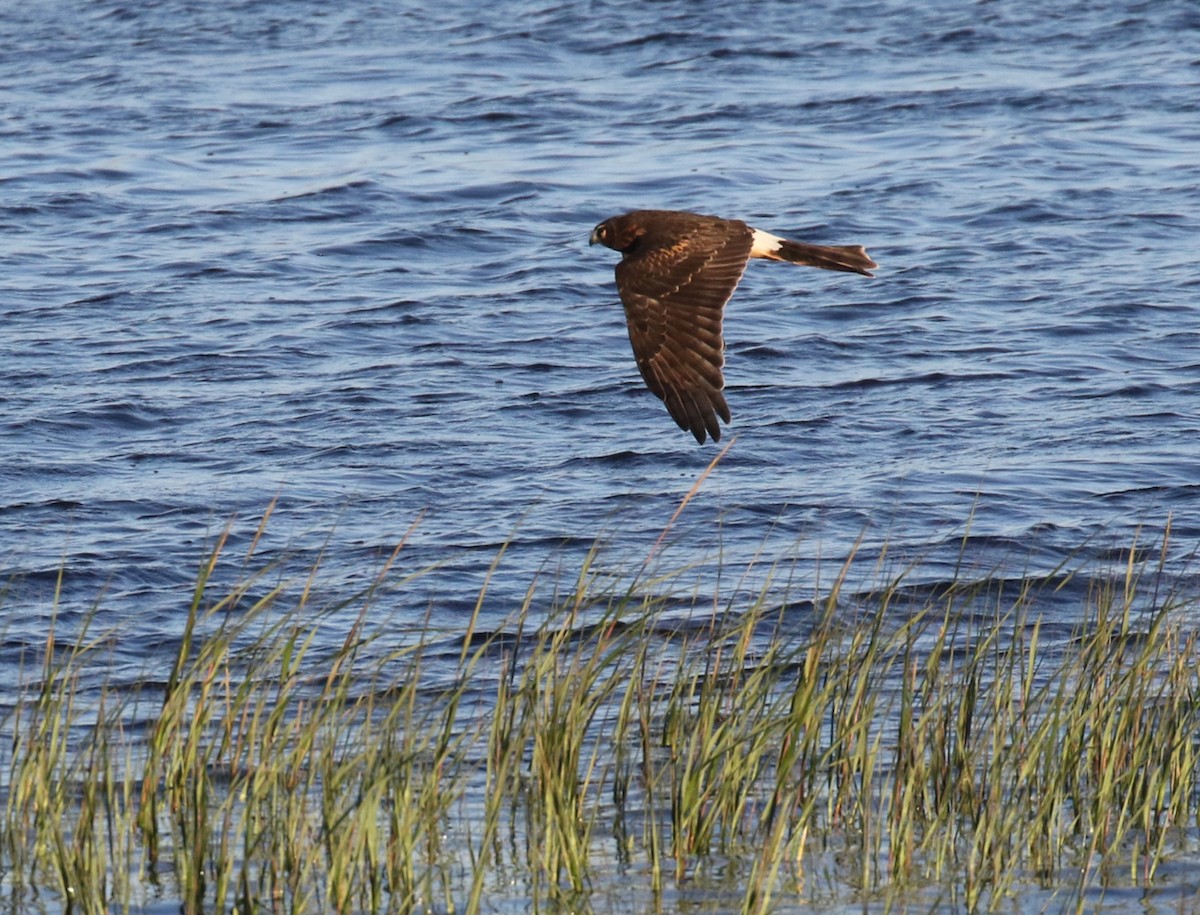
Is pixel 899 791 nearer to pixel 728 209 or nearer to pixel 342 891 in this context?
pixel 342 891

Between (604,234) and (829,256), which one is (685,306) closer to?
(829,256)

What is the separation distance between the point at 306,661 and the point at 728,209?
879cm

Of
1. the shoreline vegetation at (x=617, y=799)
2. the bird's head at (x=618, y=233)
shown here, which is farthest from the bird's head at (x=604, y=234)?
the shoreline vegetation at (x=617, y=799)

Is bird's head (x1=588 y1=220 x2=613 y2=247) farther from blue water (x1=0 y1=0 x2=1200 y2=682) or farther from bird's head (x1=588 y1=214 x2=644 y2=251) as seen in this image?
blue water (x1=0 y1=0 x2=1200 y2=682)

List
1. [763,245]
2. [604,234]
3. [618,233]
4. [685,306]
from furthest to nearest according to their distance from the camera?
[604,234], [618,233], [763,245], [685,306]

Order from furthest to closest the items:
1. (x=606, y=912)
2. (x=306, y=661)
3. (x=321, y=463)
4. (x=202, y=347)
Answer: (x=202, y=347) < (x=321, y=463) < (x=306, y=661) < (x=606, y=912)

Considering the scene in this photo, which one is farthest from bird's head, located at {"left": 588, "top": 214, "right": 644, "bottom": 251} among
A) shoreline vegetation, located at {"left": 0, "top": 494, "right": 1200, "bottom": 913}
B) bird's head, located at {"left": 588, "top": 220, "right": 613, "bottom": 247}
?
shoreline vegetation, located at {"left": 0, "top": 494, "right": 1200, "bottom": 913}

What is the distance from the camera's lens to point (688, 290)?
7305 mm

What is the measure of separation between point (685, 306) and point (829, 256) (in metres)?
0.68

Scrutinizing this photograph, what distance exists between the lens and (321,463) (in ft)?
33.2

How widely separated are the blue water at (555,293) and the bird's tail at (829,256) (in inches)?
42.6

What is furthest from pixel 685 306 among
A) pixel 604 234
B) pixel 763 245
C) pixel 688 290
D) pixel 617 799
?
pixel 617 799

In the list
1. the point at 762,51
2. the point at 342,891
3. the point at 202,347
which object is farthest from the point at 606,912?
the point at 762,51

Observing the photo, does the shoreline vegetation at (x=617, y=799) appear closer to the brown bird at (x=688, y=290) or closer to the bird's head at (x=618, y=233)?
the brown bird at (x=688, y=290)
